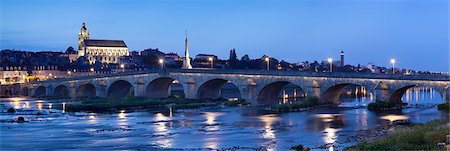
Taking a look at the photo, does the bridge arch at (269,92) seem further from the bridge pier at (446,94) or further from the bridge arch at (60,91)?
the bridge arch at (60,91)

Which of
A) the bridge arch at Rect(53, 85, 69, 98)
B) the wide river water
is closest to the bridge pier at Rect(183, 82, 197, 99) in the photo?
the wide river water

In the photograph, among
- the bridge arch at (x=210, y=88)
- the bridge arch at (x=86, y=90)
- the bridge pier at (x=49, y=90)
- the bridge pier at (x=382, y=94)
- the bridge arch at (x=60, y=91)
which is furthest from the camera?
the bridge arch at (x=60, y=91)

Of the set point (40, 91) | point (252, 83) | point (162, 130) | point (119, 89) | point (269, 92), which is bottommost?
point (162, 130)

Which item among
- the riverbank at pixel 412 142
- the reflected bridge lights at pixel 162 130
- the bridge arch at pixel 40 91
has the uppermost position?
the bridge arch at pixel 40 91

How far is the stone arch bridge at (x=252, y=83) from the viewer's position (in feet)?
182

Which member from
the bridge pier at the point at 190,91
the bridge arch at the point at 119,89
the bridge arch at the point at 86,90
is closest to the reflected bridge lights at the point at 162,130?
the bridge pier at the point at 190,91

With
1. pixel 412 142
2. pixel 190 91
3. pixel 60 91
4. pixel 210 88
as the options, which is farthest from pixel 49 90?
pixel 412 142

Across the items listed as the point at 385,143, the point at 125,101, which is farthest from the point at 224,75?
the point at 385,143

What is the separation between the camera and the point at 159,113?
56312 mm

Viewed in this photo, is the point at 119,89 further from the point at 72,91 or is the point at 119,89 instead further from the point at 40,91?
the point at 40,91

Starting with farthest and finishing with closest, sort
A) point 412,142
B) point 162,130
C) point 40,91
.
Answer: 1. point 40,91
2. point 162,130
3. point 412,142

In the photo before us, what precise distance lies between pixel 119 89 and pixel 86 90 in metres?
8.95

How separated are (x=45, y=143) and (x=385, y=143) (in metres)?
16.7

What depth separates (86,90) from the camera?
101m
